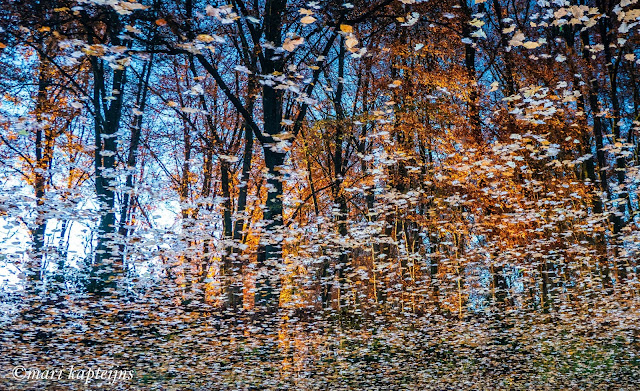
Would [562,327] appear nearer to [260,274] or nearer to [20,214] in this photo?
[260,274]

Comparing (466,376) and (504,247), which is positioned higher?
(504,247)

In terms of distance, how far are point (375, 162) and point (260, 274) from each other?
9.25 meters

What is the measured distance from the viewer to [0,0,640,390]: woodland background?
1147cm

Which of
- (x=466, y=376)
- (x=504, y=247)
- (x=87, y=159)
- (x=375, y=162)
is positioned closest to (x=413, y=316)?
(x=504, y=247)

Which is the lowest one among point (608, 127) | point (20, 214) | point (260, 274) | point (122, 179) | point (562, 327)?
point (562, 327)

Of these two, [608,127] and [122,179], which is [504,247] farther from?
[122,179]

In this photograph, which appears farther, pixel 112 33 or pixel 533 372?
pixel 533 372

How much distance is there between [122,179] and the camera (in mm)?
23531

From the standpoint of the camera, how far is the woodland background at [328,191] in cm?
1147

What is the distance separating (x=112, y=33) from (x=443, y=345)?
42.9 ft

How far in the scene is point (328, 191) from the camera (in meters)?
23.1

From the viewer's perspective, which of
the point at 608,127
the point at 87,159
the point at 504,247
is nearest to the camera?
the point at 504,247

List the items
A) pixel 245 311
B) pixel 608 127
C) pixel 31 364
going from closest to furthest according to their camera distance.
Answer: pixel 31 364 → pixel 245 311 → pixel 608 127

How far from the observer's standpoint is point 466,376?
1243 centimetres
